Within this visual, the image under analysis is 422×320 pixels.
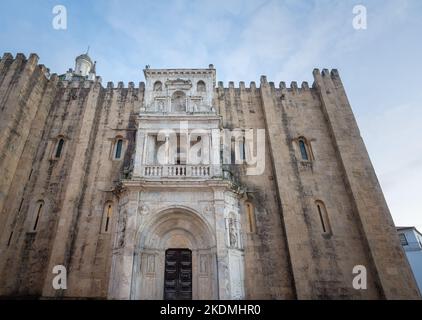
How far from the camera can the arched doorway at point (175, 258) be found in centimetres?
1258

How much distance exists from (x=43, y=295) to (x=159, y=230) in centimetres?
611

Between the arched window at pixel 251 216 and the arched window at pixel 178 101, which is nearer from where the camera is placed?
the arched window at pixel 251 216

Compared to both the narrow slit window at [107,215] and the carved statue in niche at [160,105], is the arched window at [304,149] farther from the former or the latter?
the narrow slit window at [107,215]

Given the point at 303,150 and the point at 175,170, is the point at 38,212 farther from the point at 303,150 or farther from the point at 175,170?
the point at 303,150

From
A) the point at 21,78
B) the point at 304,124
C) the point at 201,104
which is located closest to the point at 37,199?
the point at 21,78

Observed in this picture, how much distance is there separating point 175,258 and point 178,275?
2.73 ft

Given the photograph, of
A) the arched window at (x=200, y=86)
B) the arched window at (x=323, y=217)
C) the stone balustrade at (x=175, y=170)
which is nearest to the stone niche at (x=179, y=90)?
the arched window at (x=200, y=86)

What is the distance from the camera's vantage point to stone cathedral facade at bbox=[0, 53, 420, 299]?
514 inches

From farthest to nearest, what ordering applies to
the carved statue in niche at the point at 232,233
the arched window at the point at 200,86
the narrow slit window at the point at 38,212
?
the arched window at the point at 200,86
the narrow slit window at the point at 38,212
the carved statue in niche at the point at 232,233

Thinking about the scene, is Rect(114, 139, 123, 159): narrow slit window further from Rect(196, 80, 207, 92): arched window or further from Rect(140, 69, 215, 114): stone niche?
Rect(196, 80, 207, 92): arched window

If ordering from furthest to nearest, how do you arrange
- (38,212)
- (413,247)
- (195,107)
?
(413,247)
(195,107)
(38,212)

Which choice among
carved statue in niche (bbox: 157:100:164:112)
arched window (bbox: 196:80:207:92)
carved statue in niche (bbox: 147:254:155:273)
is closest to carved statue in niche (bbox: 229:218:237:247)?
carved statue in niche (bbox: 147:254:155:273)

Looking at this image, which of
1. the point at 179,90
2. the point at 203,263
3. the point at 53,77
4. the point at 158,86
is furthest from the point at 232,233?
the point at 53,77

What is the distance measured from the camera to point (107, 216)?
15.1 meters
